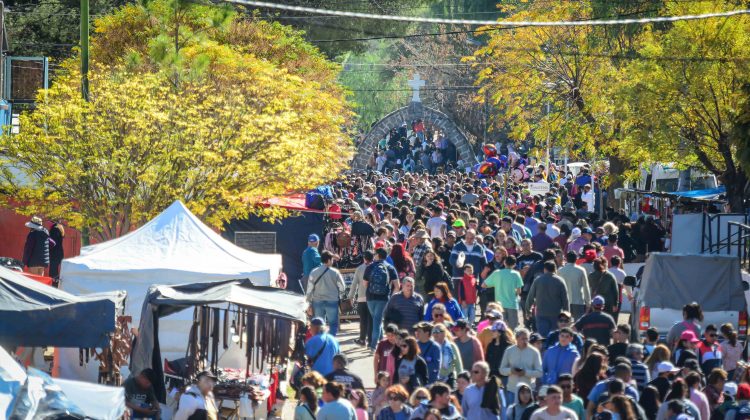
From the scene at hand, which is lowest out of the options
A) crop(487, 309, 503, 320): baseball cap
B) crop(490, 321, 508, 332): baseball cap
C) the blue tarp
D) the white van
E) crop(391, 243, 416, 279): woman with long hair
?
crop(490, 321, 508, 332): baseball cap

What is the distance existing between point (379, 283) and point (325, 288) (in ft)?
2.70

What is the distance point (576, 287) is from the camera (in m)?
19.9

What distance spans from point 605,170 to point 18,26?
2161cm

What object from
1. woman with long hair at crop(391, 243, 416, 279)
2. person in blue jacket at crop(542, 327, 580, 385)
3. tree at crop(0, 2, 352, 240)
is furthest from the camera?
tree at crop(0, 2, 352, 240)

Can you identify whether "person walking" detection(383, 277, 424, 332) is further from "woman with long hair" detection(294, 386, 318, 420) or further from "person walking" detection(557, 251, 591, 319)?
"woman with long hair" detection(294, 386, 318, 420)

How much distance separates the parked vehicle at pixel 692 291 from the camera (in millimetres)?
19719

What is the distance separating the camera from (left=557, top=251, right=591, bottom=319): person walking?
65.0ft

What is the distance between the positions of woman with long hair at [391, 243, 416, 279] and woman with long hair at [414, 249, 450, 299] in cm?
70

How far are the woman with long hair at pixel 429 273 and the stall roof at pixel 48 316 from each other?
7317 mm

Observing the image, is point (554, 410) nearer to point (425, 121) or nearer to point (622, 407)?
point (622, 407)

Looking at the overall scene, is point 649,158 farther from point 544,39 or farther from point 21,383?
point 21,383

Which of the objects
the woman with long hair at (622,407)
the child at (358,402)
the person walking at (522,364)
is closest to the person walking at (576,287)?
the person walking at (522,364)

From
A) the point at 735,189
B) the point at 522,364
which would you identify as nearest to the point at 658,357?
the point at 522,364

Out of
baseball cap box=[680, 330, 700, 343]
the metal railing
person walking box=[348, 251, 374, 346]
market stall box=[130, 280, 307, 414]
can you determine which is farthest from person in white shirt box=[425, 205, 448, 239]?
baseball cap box=[680, 330, 700, 343]
